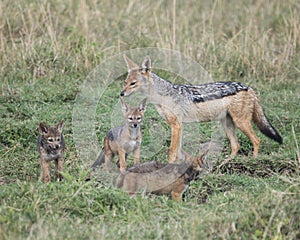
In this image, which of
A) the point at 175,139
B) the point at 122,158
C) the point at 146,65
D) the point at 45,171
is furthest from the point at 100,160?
the point at 146,65

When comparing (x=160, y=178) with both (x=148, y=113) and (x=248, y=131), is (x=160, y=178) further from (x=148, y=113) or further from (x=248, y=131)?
(x=148, y=113)

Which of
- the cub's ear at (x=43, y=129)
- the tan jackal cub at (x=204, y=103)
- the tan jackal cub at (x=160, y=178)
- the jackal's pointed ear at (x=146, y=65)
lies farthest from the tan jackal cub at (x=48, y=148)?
the jackal's pointed ear at (x=146, y=65)

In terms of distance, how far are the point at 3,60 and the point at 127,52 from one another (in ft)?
6.54

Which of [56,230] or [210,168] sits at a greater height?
[56,230]

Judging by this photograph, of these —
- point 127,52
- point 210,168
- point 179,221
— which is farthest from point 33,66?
point 179,221

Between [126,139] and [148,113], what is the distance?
6.19 ft

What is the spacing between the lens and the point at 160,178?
22.6 feet

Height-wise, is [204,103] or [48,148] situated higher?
[48,148]

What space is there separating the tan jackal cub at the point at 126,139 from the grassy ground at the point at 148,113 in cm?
43

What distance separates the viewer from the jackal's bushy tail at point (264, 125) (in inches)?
331

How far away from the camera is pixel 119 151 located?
7.45m

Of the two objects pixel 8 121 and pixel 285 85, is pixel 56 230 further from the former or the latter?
pixel 285 85

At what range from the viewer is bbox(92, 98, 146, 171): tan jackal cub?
7.45 metres

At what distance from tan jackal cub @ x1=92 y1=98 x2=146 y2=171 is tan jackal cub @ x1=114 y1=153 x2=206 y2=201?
0.46 metres
